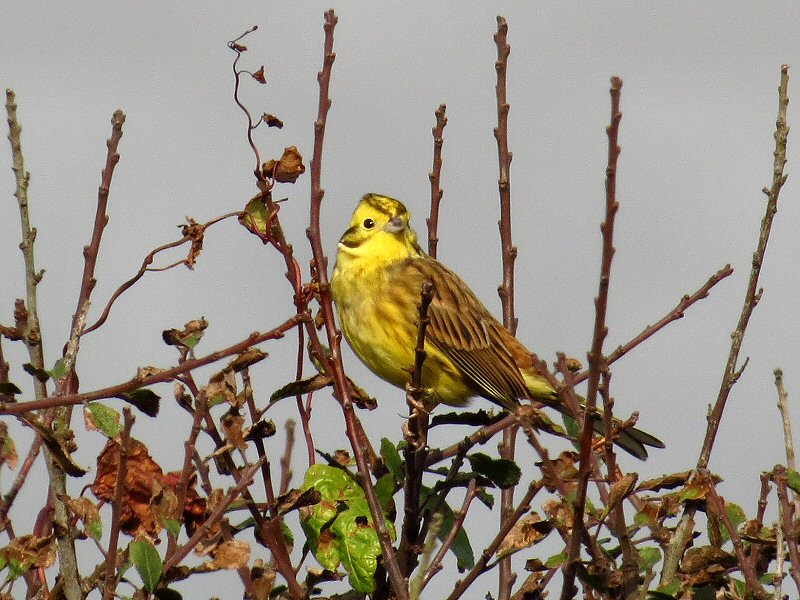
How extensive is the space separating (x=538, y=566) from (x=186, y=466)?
2.92ft

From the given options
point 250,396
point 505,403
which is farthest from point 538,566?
point 505,403

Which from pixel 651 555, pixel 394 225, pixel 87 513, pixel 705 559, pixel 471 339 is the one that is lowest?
pixel 705 559

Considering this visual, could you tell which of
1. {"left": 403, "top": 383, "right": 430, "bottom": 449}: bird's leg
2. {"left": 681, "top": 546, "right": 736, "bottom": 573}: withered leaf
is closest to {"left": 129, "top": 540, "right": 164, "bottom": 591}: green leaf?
{"left": 403, "top": 383, "right": 430, "bottom": 449}: bird's leg

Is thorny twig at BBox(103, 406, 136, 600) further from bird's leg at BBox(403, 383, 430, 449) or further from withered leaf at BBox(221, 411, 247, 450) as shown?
bird's leg at BBox(403, 383, 430, 449)

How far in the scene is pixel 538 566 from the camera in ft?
10.2

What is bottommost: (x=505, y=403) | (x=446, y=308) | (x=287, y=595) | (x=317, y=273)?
(x=287, y=595)

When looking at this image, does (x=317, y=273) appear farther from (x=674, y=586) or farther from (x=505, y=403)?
(x=505, y=403)

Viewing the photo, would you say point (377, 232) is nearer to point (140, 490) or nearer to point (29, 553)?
point (140, 490)

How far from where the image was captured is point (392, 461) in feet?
10.6

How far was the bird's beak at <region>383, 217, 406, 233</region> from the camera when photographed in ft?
18.9

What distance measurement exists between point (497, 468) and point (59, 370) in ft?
3.64

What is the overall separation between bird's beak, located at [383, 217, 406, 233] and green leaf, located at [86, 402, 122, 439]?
3.08 m

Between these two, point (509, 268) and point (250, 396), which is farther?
point (509, 268)

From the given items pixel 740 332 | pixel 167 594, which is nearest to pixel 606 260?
pixel 740 332
